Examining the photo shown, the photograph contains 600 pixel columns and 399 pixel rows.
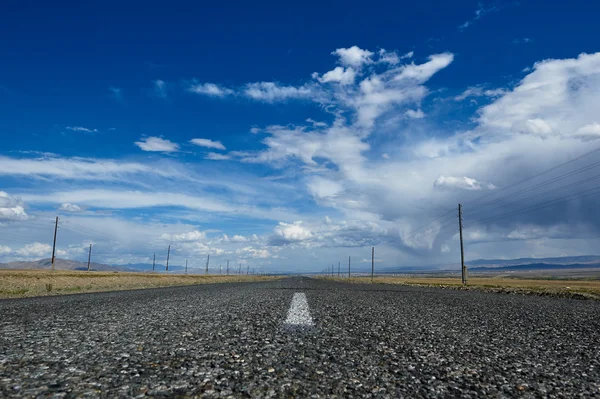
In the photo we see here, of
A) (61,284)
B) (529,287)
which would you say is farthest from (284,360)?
(61,284)

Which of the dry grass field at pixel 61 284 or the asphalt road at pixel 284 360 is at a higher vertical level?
the asphalt road at pixel 284 360

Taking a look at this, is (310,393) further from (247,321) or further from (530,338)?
(530,338)

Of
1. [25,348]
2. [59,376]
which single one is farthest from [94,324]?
[59,376]

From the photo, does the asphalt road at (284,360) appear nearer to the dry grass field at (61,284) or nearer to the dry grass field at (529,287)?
the dry grass field at (61,284)

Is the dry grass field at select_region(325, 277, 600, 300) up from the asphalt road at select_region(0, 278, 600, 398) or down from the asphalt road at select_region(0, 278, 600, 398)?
down

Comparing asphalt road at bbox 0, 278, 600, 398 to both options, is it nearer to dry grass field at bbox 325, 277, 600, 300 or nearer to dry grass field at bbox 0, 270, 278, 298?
dry grass field at bbox 0, 270, 278, 298

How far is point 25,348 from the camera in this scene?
5203mm

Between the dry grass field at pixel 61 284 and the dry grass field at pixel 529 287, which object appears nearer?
the dry grass field at pixel 529 287

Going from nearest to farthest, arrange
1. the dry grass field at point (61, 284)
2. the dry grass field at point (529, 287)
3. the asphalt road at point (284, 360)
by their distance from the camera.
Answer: the asphalt road at point (284, 360) → the dry grass field at point (529, 287) → the dry grass field at point (61, 284)

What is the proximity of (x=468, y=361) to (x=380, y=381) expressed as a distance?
6.50ft

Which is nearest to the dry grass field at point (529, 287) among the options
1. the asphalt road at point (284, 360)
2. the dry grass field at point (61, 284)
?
the asphalt road at point (284, 360)

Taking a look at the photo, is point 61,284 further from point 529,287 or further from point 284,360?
point 529,287

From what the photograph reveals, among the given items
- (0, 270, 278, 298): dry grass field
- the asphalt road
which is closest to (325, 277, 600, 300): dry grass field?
the asphalt road

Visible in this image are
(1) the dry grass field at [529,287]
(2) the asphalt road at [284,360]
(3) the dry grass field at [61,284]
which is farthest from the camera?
(3) the dry grass field at [61,284]
